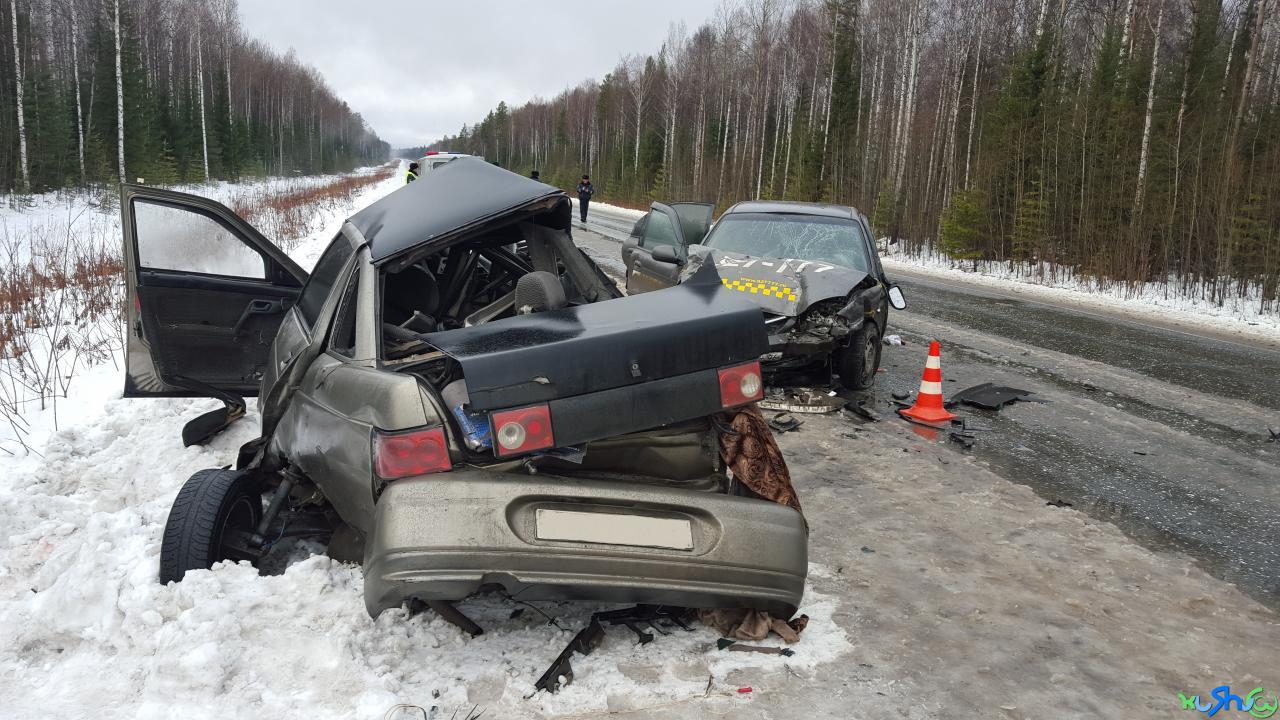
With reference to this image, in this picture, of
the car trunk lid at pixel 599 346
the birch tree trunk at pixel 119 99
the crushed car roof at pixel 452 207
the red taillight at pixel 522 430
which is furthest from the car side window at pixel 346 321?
the birch tree trunk at pixel 119 99

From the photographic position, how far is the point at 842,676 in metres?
2.78

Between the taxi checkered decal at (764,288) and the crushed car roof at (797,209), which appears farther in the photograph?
the crushed car roof at (797,209)

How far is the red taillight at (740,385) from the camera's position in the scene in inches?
111

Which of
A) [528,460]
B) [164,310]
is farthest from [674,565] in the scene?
[164,310]

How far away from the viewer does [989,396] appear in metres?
7.13

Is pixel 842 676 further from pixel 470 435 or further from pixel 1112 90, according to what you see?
pixel 1112 90

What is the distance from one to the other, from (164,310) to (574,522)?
A: 349cm

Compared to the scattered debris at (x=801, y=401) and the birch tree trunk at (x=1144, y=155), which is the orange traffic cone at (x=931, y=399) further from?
the birch tree trunk at (x=1144, y=155)

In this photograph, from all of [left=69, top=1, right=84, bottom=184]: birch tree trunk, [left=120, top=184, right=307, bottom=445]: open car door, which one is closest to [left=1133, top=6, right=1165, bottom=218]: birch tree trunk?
[left=120, top=184, right=307, bottom=445]: open car door

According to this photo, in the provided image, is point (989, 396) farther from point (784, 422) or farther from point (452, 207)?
point (452, 207)

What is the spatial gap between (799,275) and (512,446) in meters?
5.00

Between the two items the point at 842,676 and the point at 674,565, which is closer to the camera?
the point at 674,565

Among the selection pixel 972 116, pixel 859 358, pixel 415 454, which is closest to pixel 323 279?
pixel 415 454

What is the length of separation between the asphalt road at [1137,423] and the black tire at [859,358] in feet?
0.76
